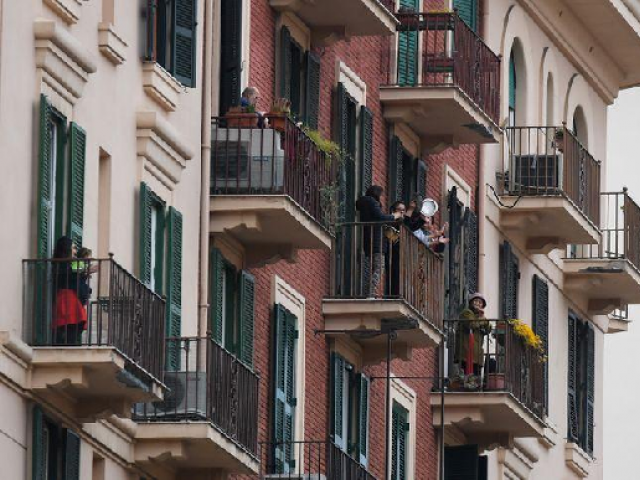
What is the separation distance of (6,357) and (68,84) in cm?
352

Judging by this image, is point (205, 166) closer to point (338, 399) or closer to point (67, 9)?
point (67, 9)

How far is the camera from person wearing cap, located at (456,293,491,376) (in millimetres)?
56781

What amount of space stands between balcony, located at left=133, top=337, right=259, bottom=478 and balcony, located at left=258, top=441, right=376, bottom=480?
2.85 meters

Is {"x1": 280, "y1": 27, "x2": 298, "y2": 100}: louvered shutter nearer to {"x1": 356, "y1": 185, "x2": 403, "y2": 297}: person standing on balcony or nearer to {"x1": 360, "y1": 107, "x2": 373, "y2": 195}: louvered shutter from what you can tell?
{"x1": 356, "y1": 185, "x2": 403, "y2": 297}: person standing on balcony

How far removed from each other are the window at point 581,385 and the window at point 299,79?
13.8 meters

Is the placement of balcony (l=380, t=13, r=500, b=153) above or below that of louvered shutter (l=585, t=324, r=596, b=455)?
Answer: above

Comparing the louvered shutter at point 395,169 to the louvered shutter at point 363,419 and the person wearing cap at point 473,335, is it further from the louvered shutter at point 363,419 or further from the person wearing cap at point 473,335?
the louvered shutter at point 363,419

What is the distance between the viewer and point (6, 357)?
133 feet

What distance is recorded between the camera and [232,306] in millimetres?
48656

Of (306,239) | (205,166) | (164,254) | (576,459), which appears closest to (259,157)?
(205,166)

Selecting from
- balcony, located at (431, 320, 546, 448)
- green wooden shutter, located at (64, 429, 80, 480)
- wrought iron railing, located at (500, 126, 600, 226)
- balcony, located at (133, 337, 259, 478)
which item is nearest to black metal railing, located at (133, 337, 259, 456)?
balcony, located at (133, 337, 259, 478)

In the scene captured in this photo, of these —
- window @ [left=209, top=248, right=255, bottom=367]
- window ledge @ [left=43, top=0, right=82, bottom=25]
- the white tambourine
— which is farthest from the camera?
the white tambourine

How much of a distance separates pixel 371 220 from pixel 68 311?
37.1 ft

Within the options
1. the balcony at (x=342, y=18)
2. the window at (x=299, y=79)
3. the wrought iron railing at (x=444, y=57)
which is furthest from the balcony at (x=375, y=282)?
the wrought iron railing at (x=444, y=57)
